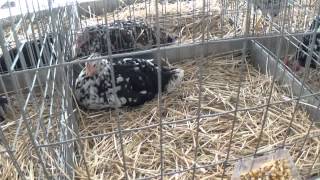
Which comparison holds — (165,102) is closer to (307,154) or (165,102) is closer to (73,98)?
(73,98)

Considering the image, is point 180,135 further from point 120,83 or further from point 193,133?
point 120,83

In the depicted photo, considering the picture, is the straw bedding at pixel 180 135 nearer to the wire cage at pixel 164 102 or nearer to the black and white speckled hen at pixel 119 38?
the wire cage at pixel 164 102

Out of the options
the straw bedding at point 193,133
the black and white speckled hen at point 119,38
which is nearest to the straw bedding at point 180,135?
the straw bedding at point 193,133

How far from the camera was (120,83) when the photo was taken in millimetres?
1842

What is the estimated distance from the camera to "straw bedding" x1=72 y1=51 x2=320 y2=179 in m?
1.46

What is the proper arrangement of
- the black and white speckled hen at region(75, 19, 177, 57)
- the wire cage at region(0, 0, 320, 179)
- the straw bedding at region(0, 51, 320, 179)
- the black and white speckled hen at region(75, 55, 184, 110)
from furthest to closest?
the black and white speckled hen at region(75, 19, 177, 57) → the black and white speckled hen at region(75, 55, 184, 110) → the straw bedding at region(0, 51, 320, 179) → the wire cage at region(0, 0, 320, 179)

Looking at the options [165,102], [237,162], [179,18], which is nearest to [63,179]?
[237,162]

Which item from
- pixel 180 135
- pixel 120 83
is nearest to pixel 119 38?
pixel 120 83

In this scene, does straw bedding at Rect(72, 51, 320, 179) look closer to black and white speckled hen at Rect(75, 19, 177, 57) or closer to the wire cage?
the wire cage

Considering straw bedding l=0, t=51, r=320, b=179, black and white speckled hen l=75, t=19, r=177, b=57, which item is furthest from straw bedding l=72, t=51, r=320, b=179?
black and white speckled hen l=75, t=19, r=177, b=57

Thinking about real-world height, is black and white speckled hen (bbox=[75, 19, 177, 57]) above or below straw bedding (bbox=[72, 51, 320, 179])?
above

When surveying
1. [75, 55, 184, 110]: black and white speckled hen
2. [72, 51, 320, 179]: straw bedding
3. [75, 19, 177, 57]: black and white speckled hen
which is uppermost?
[75, 19, 177, 57]: black and white speckled hen

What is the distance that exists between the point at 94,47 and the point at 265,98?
3.65 feet

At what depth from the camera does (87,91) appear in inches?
72.0
